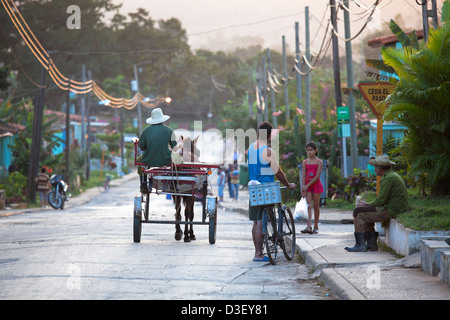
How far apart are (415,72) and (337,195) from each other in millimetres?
12393

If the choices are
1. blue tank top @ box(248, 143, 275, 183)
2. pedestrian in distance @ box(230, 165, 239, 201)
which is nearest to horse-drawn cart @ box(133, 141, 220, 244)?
blue tank top @ box(248, 143, 275, 183)

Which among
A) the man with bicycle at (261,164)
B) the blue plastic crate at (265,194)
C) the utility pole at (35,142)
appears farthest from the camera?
the utility pole at (35,142)

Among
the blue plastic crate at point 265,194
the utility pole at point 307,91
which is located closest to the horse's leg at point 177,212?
the blue plastic crate at point 265,194

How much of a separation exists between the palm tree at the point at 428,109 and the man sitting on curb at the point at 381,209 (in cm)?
174

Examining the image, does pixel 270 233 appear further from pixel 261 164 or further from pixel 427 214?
pixel 427 214

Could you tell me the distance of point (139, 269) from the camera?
10766 millimetres

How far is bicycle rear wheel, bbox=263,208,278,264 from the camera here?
11359mm

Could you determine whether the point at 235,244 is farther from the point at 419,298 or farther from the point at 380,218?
the point at 419,298

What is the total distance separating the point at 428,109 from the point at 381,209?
2.81 meters

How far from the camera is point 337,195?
26.4 meters

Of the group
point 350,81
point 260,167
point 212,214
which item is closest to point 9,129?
point 350,81

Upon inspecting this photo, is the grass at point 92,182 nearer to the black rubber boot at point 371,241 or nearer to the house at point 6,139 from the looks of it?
the house at point 6,139

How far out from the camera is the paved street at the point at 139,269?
29.4 ft
